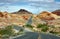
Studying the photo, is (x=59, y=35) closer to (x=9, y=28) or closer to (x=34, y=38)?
(x=34, y=38)

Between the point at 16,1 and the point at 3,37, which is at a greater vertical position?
the point at 16,1

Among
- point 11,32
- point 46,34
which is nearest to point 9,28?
point 11,32

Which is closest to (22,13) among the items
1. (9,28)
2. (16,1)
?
(16,1)

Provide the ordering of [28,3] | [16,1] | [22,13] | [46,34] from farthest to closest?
[22,13] < [16,1] < [28,3] < [46,34]

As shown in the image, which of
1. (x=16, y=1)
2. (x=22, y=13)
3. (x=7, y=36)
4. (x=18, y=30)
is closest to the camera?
(x=7, y=36)

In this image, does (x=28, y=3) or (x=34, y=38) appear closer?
(x=34, y=38)

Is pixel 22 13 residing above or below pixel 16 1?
below

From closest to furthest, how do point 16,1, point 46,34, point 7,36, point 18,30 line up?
1. point 46,34
2. point 7,36
3. point 18,30
4. point 16,1

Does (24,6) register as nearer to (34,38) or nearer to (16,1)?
(16,1)

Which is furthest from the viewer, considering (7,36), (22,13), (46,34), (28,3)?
(22,13)
